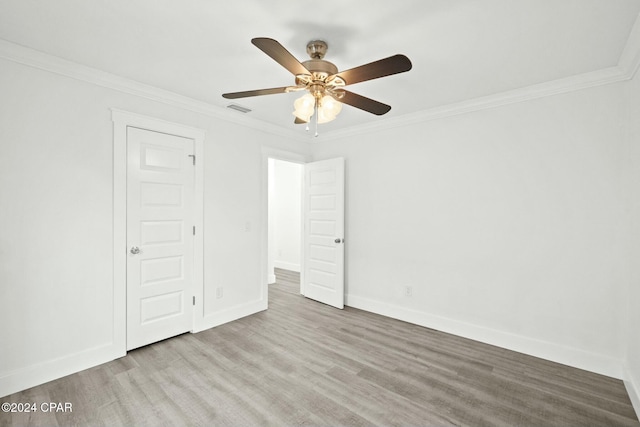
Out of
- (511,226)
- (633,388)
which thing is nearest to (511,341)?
(633,388)

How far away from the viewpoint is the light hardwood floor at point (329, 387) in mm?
1994

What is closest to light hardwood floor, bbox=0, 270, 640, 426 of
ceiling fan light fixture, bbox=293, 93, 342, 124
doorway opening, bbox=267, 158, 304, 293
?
ceiling fan light fixture, bbox=293, 93, 342, 124

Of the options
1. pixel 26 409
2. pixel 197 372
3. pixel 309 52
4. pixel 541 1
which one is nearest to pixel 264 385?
pixel 197 372

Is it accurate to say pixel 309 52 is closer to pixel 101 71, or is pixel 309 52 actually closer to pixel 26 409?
pixel 101 71

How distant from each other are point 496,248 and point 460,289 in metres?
0.61

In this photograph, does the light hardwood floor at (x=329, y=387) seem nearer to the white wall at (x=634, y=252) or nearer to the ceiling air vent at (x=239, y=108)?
the white wall at (x=634, y=252)

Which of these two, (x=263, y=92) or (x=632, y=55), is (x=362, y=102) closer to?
(x=263, y=92)

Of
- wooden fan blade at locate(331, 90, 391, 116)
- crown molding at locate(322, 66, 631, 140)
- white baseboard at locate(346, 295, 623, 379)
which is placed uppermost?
crown molding at locate(322, 66, 631, 140)

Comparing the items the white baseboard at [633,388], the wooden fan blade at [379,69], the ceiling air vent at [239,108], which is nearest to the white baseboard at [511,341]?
the white baseboard at [633,388]

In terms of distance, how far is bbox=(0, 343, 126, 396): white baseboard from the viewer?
7.25 feet

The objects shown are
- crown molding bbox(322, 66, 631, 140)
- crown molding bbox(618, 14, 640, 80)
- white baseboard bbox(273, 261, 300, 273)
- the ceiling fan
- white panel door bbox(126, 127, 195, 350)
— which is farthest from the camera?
white baseboard bbox(273, 261, 300, 273)

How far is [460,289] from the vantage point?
3.34 meters
